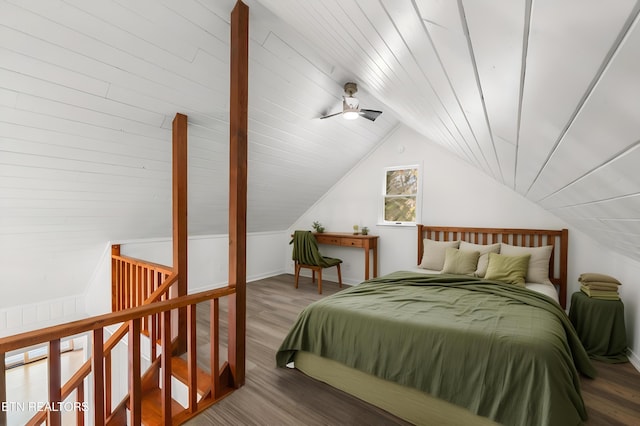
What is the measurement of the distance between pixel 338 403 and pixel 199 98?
8.44 feet

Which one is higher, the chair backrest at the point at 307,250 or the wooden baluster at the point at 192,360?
the chair backrest at the point at 307,250

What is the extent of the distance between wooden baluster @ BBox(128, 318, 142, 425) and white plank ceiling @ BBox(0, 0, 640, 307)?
5.40 ft

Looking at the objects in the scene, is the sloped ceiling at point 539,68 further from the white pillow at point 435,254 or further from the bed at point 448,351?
the white pillow at point 435,254

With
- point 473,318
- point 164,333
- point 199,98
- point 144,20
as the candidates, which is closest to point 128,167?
point 199,98

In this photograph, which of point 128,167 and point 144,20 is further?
point 128,167

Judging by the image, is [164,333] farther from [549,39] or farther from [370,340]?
[549,39]

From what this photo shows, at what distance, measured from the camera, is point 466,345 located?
169cm

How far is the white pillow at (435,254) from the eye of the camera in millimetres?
3639

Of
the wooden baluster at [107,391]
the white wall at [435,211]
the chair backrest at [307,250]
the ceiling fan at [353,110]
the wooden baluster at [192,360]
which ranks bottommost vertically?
the wooden baluster at [107,391]

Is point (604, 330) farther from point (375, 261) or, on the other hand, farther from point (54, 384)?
point (54, 384)

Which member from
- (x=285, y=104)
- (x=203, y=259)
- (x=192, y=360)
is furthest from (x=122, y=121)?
(x=203, y=259)

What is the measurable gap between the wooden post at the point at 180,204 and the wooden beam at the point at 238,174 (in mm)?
705

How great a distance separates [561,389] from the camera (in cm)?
147

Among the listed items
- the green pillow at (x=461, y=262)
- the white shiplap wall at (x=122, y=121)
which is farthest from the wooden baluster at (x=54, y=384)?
the green pillow at (x=461, y=262)
